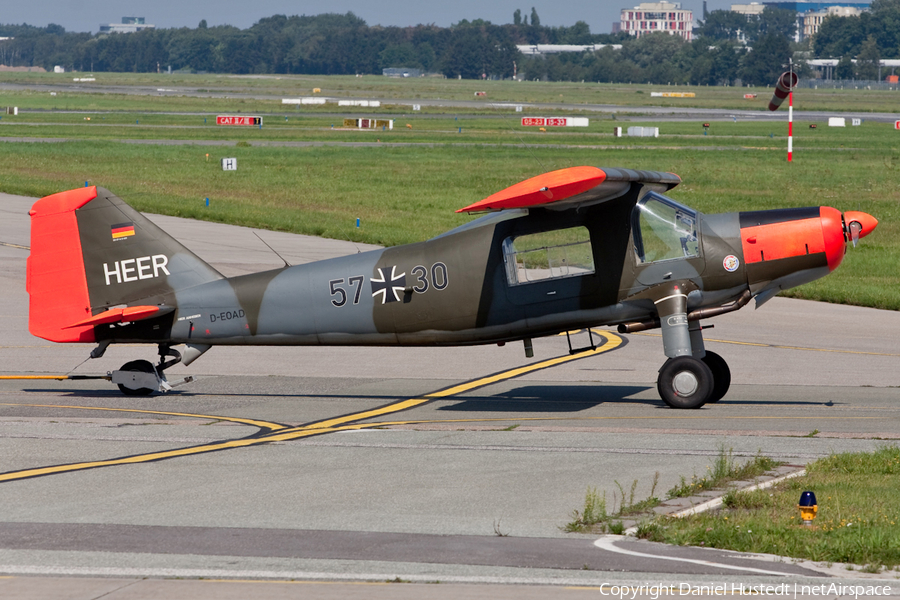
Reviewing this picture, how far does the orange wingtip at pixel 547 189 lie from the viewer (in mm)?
12828

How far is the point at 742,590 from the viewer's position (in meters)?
7.10

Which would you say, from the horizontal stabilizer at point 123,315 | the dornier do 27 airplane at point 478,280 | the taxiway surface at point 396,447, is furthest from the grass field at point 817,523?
the horizontal stabilizer at point 123,315

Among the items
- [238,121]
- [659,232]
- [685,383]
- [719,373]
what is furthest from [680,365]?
[238,121]

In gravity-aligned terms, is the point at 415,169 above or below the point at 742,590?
above

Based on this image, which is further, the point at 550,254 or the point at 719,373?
the point at 719,373

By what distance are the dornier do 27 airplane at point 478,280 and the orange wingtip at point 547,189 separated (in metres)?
0.55

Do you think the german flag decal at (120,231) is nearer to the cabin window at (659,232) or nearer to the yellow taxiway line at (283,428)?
the yellow taxiway line at (283,428)

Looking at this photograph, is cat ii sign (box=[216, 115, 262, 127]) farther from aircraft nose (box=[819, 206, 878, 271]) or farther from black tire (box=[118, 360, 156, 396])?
aircraft nose (box=[819, 206, 878, 271])

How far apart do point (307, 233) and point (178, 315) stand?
708 inches

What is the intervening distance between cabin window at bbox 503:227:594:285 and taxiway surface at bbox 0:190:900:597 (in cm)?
175

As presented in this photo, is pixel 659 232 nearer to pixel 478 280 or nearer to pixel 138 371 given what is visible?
pixel 478 280

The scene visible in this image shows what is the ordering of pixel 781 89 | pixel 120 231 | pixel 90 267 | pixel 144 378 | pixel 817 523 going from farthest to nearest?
1. pixel 781 89
2. pixel 144 378
3. pixel 120 231
4. pixel 90 267
5. pixel 817 523

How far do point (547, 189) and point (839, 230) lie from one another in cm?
397

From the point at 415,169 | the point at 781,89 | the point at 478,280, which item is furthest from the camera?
the point at 415,169
